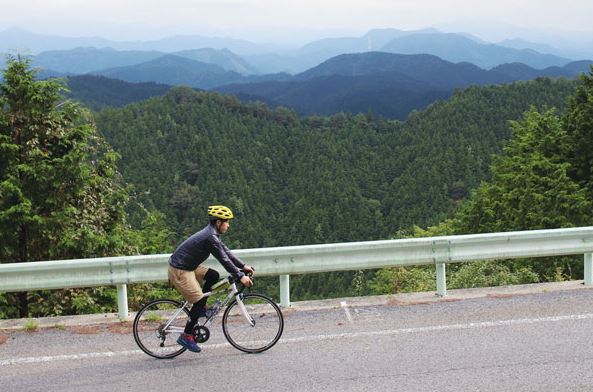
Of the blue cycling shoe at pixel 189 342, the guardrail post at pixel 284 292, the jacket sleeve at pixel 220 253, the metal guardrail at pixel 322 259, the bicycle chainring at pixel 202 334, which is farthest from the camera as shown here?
the guardrail post at pixel 284 292

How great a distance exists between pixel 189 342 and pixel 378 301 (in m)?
2.57

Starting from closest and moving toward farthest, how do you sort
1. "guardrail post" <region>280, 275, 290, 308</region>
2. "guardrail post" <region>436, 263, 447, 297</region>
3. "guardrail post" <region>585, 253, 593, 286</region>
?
1. "guardrail post" <region>280, 275, 290, 308</region>
2. "guardrail post" <region>436, 263, 447, 297</region>
3. "guardrail post" <region>585, 253, 593, 286</region>

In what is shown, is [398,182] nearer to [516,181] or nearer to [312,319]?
[516,181]

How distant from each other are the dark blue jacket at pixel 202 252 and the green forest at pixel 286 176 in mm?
5598

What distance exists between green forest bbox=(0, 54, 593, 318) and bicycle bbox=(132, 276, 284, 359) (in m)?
5.04

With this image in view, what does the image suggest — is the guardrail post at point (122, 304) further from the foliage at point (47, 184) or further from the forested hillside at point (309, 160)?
the forested hillside at point (309, 160)

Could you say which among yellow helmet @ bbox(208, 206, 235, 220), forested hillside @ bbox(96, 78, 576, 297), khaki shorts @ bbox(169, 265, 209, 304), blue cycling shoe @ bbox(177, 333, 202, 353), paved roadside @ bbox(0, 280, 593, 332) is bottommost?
forested hillside @ bbox(96, 78, 576, 297)

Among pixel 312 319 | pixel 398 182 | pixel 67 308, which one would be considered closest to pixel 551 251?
pixel 312 319

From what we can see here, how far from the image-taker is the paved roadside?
22.9 ft

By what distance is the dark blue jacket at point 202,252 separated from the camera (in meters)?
5.72

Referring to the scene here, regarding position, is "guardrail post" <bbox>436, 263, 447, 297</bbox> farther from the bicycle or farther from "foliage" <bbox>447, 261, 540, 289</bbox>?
"foliage" <bbox>447, 261, 540, 289</bbox>

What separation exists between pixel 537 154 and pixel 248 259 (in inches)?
1139

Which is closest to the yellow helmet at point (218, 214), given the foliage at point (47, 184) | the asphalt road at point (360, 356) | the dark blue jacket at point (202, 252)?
the dark blue jacket at point (202, 252)

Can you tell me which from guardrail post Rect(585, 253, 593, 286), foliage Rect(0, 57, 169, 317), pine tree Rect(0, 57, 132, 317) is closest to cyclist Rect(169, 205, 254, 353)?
guardrail post Rect(585, 253, 593, 286)
